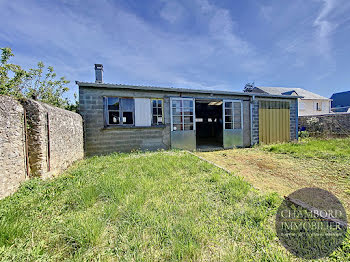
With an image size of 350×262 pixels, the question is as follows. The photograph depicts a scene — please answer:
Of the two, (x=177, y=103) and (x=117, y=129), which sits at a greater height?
(x=177, y=103)

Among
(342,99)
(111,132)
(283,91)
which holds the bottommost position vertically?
(111,132)

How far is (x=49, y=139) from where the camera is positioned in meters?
3.13

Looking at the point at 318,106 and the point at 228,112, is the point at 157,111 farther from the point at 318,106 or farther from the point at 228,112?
the point at 318,106

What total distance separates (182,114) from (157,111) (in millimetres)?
1230

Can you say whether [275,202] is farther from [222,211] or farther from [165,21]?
[165,21]

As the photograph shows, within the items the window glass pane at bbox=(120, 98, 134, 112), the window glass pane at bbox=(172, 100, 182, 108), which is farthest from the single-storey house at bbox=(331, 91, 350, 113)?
the window glass pane at bbox=(120, 98, 134, 112)

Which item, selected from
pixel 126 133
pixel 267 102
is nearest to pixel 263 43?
pixel 267 102

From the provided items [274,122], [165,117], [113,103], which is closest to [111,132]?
[113,103]

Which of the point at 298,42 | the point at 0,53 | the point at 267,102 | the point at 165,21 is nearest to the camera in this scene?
the point at 165,21

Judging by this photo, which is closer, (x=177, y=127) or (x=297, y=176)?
(x=297, y=176)

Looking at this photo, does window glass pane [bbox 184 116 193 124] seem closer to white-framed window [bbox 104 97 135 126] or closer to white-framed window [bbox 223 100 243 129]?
white-framed window [bbox 223 100 243 129]

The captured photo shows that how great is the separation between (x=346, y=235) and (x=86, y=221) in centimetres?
276

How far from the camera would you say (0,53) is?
730cm

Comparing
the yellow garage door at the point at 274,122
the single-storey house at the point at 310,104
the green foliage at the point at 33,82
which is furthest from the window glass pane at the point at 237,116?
the single-storey house at the point at 310,104
